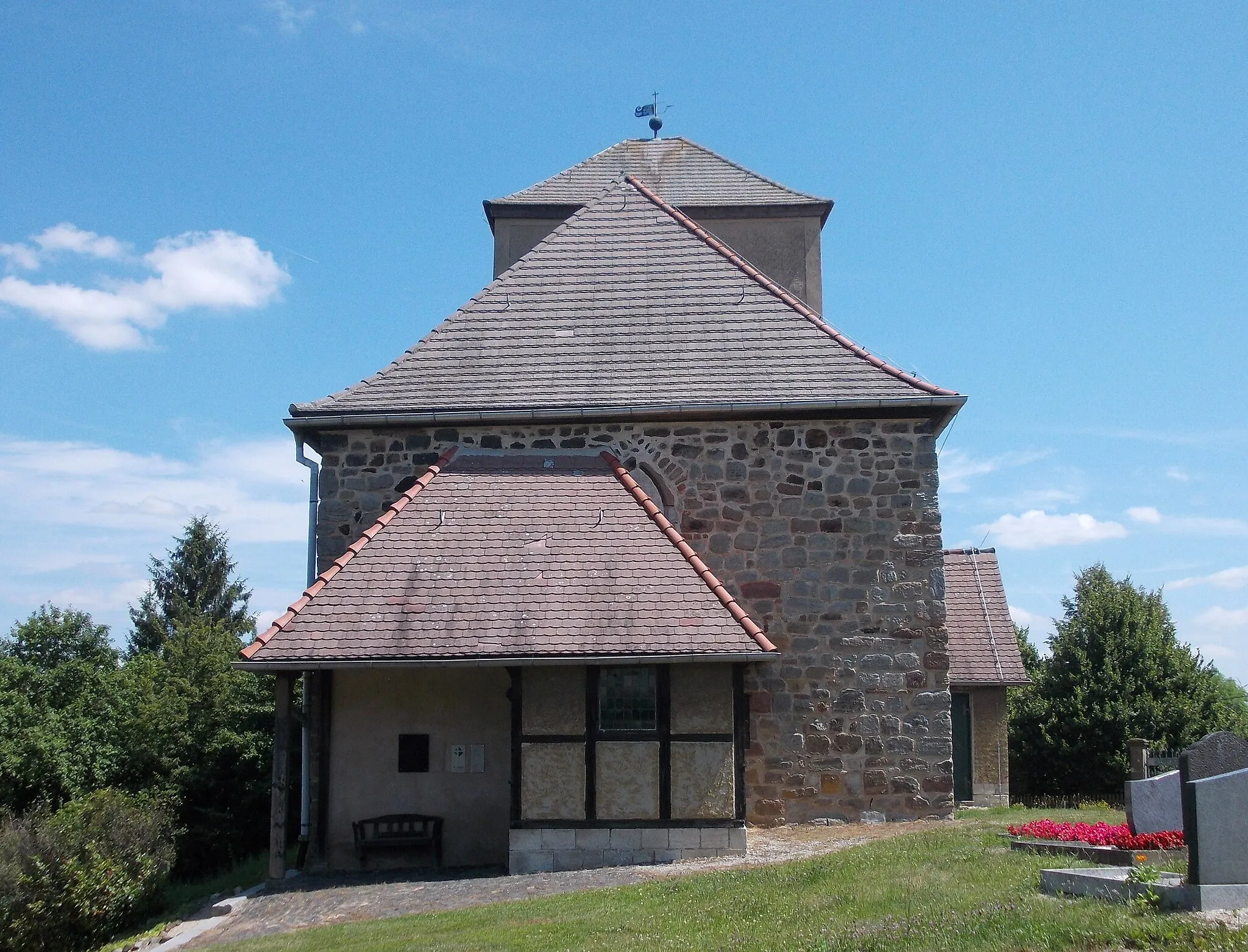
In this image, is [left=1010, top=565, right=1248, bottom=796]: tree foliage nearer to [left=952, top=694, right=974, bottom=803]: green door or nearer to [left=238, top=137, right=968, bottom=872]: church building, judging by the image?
[left=952, top=694, right=974, bottom=803]: green door

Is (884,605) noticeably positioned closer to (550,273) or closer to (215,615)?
(550,273)

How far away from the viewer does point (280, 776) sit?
35.9 feet

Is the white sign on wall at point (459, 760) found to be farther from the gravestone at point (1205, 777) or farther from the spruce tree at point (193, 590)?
the spruce tree at point (193, 590)

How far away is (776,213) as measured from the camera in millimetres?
19391

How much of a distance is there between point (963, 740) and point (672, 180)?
10.6m

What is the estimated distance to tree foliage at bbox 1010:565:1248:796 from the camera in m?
21.0

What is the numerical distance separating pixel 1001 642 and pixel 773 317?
27.9ft

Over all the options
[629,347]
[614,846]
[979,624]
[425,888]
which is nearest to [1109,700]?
[979,624]

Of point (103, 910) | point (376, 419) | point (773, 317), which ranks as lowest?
point (103, 910)

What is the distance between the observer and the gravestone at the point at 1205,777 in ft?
19.2

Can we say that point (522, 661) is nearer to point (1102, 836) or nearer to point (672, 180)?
point (1102, 836)

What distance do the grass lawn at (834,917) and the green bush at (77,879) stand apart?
4.53 metres

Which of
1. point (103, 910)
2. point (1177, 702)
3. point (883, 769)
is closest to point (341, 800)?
point (103, 910)

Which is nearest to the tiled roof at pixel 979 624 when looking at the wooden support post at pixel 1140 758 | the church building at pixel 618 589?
the church building at pixel 618 589
